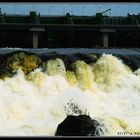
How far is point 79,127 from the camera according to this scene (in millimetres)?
5441

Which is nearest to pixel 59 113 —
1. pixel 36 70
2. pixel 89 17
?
pixel 36 70

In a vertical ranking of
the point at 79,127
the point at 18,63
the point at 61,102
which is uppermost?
the point at 18,63

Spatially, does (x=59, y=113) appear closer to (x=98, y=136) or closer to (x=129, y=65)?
(x=98, y=136)

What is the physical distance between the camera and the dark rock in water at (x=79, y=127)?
5.43m

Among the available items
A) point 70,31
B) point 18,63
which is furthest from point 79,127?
point 70,31

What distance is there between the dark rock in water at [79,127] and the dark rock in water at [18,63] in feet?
3.70

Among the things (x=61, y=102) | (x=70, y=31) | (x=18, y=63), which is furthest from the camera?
(x=70, y=31)

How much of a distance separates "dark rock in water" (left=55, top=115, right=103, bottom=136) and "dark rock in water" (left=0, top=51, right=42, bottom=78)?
3.70ft

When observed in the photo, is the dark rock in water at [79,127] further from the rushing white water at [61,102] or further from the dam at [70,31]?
the dam at [70,31]

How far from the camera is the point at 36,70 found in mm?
6438

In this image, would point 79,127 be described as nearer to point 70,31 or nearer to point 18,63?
point 18,63

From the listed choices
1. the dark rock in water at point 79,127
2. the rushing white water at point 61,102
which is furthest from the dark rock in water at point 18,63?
the dark rock in water at point 79,127

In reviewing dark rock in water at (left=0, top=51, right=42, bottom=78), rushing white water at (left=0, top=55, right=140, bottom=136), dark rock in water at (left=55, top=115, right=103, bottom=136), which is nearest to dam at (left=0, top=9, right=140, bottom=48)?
dark rock in water at (left=0, top=51, right=42, bottom=78)

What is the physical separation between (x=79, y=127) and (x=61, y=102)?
0.54m
